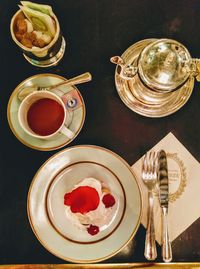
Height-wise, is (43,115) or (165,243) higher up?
(43,115)

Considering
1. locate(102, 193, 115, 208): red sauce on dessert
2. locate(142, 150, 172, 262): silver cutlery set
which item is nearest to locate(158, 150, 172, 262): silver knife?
locate(142, 150, 172, 262): silver cutlery set

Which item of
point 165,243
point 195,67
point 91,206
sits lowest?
point 165,243

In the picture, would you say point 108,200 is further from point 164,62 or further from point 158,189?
point 164,62

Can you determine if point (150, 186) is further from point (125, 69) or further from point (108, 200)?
point (125, 69)

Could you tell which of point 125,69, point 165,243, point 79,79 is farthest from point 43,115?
point 165,243

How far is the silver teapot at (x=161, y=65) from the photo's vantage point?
108 cm

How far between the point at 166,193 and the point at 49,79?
0.48 meters

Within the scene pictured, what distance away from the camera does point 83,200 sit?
105 centimetres

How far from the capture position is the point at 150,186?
1.08 metres

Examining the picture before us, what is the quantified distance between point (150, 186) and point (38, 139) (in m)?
0.35

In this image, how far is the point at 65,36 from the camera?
3.86 ft

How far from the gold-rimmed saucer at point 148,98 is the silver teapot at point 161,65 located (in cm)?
5

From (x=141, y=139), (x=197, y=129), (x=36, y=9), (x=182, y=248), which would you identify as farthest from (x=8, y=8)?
(x=182, y=248)

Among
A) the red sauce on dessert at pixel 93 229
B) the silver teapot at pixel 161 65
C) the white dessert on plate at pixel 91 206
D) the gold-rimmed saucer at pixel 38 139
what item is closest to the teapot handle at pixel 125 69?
the silver teapot at pixel 161 65
